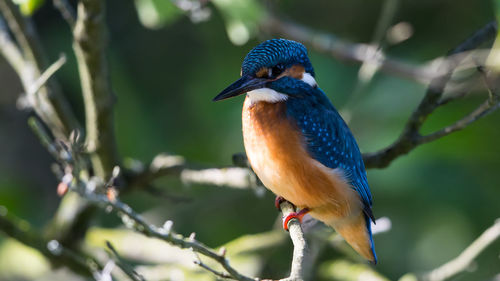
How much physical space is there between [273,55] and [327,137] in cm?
44

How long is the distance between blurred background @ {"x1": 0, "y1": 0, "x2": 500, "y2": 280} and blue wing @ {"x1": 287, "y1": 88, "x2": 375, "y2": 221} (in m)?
0.57

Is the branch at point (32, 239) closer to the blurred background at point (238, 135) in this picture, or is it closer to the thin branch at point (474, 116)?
the blurred background at point (238, 135)

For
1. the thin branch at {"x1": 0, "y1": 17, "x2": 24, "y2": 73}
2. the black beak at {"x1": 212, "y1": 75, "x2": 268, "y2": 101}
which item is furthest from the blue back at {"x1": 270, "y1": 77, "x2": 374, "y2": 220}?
the thin branch at {"x1": 0, "y1": 17, "x2": 24, "y2": 73}

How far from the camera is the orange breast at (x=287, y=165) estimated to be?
2.34m

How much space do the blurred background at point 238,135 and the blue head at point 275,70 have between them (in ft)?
2.39

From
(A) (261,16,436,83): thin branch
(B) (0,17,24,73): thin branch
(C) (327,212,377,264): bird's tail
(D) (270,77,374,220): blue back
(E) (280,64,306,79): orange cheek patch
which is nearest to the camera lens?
(E) (280,64,306,79): orange cheek patch

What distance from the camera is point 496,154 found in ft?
12.1

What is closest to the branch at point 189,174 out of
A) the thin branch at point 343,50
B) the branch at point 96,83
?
the branch at point 96,83

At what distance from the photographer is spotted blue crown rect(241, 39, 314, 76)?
2117 mm

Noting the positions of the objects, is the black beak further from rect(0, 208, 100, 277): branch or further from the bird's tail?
rect(0, 208, 100, 277): branch

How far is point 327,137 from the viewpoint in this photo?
2.45 metres

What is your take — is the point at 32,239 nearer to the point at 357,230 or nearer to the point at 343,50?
the point at 357,230

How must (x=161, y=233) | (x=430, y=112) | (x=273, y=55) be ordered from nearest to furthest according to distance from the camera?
(x=161, y=233) < (x=273, y=55) < (x=430, y=112)

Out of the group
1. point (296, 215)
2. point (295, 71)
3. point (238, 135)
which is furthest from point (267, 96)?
point (238, 135)
